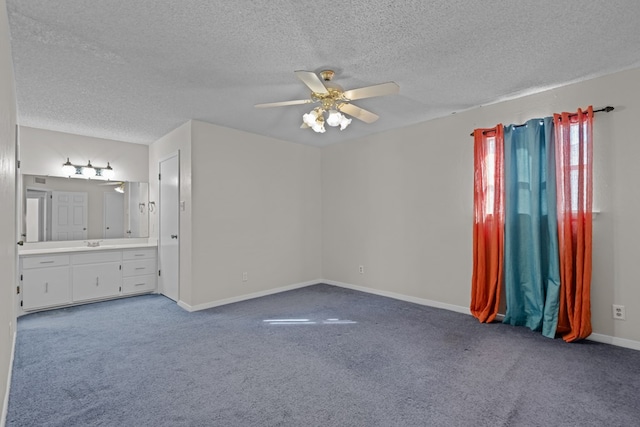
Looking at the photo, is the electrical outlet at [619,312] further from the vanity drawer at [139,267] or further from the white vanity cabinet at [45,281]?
the white vanity cabinet at [45,281]

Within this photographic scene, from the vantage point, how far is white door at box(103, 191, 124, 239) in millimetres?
4879

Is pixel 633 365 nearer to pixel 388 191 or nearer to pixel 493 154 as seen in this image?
pixel 493 154

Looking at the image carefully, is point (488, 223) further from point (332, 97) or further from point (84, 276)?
point (84, 276)

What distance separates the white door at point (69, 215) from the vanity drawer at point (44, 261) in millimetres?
570

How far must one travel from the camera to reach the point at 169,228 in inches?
179

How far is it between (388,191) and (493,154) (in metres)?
1.46

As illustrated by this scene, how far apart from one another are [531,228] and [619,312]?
38.0 inches

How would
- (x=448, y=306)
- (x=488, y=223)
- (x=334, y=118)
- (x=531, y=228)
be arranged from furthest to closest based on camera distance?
(x=448, y=306), (x=488, y=223), (x=531, y=228), (x=334, y=118)

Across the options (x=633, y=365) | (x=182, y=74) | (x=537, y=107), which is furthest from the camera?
(x=537, y=107)

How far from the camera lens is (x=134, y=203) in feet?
16.9

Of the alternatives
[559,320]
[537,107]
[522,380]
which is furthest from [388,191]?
[522,380]

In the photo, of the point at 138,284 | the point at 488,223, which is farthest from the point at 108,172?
the point at 488,223

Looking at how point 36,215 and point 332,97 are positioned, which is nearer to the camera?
point 332,97

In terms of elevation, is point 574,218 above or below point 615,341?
above
